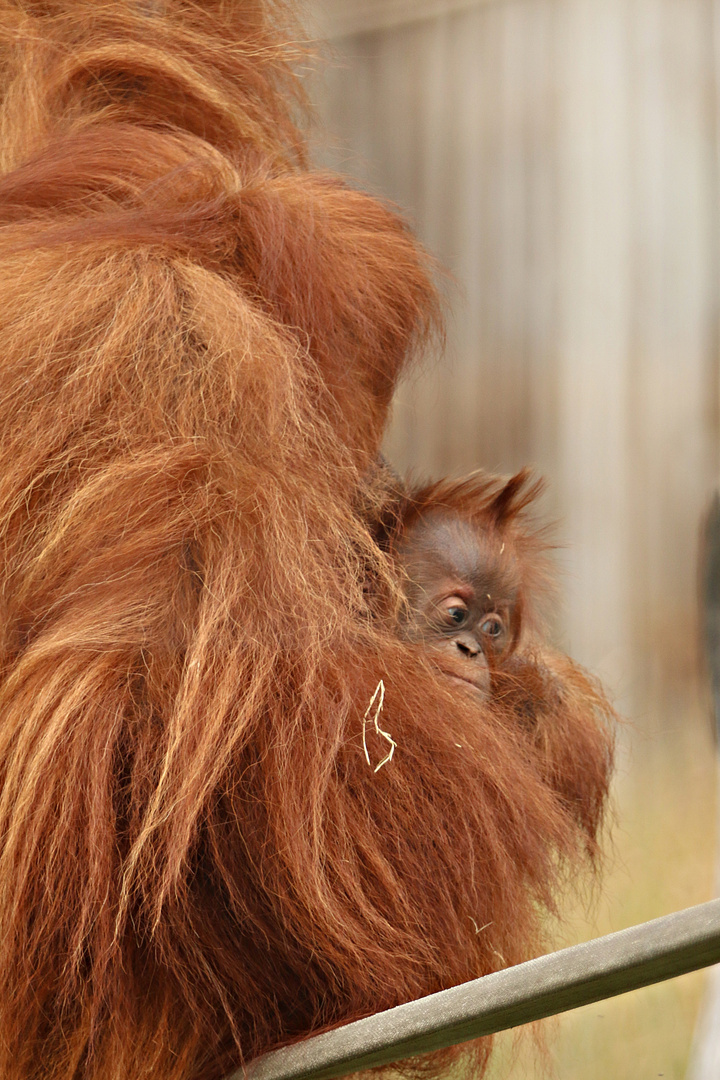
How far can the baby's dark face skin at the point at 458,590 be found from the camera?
0.72 meters

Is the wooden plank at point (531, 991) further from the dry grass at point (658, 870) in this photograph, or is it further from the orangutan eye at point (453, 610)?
the dry grass at point (658, 870)

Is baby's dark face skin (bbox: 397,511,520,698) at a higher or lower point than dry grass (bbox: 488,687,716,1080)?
higher

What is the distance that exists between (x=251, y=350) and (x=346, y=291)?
0.09 m

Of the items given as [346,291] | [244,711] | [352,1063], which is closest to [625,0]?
[346,291]

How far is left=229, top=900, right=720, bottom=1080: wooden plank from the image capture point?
0.43m

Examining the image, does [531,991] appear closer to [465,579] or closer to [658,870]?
[465,579]

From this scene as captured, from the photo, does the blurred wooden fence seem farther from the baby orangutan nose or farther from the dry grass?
the baby orangutan nose

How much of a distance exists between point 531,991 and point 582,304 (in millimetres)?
946

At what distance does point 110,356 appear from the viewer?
0.59 m

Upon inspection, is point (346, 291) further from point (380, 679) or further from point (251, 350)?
point (380, 679)

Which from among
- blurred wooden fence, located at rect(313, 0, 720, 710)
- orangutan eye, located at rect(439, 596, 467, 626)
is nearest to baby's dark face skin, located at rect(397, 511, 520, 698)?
orangutan eye, located at rect(439, 596, 467, 626)

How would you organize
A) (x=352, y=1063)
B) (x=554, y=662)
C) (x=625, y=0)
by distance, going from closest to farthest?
(x=352, y=1063)
(x=554, y=662)
(x=625, y=0)

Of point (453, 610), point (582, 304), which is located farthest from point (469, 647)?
point (582, 304)

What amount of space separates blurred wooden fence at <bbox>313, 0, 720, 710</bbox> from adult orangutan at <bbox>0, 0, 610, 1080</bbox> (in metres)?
0.59
